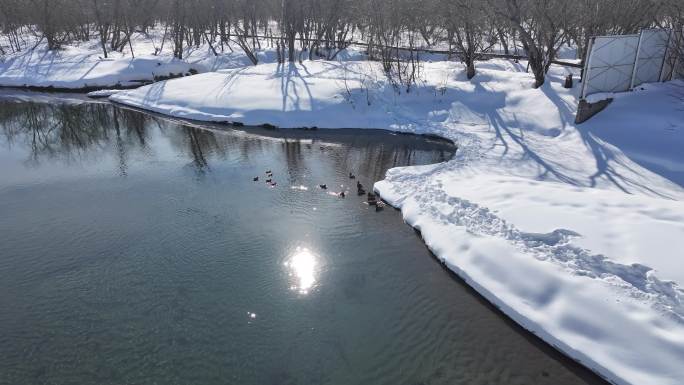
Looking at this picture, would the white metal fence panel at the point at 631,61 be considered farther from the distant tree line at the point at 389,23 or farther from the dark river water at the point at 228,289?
the dark river water at the point at 228,289

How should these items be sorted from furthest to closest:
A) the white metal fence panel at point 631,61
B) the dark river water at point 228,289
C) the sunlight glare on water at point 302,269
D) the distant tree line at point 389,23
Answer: the distant tree line at point 389,23, the white metal fence panel at point 631,61, the sunlight glare on water at point 302,269, the dark river water at point 228,289

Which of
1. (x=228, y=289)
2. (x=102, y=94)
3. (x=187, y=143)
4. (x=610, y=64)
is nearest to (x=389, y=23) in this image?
(x=610, y=64)

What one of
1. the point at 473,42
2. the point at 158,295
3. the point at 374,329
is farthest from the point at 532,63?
the point at 158,295

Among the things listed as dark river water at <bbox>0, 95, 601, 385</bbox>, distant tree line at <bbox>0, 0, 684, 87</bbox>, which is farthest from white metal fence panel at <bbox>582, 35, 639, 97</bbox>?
dark river water at <bbox>0, 95, 601, 385</bbox>

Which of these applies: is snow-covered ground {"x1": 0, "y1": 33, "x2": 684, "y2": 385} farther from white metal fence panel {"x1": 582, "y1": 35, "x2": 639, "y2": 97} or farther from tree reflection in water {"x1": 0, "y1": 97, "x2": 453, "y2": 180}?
tree reflection in water {"x1": 0, "y1": 97, "x2": 453, "y2": 180}

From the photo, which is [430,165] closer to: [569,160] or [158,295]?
[569,160]

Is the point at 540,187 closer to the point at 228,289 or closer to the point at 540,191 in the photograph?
the point at 540,191

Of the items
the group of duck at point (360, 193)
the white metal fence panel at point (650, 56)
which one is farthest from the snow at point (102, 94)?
the white metal fence panel at point (650, 56)
